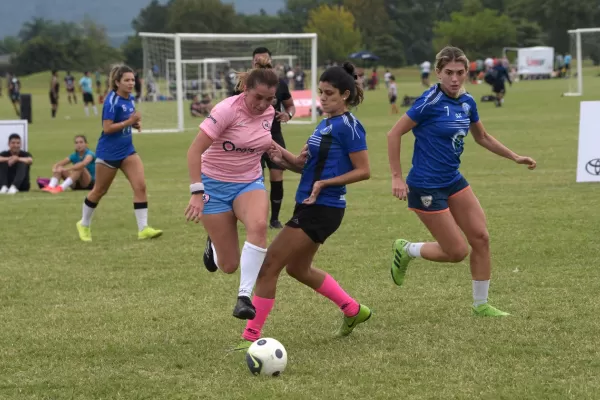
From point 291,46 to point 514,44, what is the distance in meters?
69.5

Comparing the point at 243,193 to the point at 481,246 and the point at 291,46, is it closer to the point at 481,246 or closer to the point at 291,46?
the point at 481,246

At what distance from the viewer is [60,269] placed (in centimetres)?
980

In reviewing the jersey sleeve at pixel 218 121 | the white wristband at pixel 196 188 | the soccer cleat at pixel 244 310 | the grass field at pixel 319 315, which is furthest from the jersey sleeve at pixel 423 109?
the soccer cleat at pixel 244 310

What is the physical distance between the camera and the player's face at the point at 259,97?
6488 millimetres

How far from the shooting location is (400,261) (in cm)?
786

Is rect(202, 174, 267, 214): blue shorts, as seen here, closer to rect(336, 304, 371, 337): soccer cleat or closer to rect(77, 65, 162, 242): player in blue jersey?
rect(336, 304, 371, 337): soccer cleat

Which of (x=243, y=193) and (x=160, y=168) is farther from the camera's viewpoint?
(x=160, y=168)

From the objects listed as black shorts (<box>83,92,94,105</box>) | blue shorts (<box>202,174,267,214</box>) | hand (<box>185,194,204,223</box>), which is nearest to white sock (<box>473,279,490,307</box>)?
blue shorts (<box>202,174,267,214</box>)

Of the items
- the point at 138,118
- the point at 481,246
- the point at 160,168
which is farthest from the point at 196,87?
the point at 481,246

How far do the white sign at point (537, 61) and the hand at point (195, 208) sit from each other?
Answer: 228 feet

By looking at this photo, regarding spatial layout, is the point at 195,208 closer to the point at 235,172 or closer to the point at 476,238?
the point at 235,172

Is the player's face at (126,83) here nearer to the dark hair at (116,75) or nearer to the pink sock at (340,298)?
the dark hair at (116,75)

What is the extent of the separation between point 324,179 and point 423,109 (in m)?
1.10

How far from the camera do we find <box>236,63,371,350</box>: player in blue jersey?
6.33 metres
